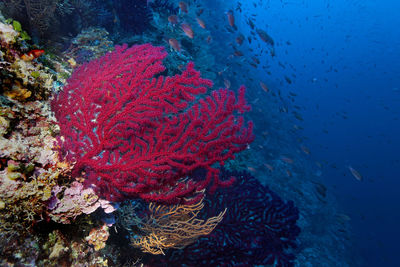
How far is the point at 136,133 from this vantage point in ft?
7.04

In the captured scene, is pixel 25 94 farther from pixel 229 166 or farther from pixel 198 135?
pixel 229 166

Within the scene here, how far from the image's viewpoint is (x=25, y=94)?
6.49 feet

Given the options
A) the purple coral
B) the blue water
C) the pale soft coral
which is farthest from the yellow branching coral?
the blue water

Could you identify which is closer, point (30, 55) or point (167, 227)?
point (30, 55)

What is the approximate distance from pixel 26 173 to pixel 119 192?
78cm

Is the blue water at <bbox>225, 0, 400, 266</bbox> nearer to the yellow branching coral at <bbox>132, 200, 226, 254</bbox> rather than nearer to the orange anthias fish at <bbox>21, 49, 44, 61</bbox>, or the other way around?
the yellow branching coral at <bbox>132, 200, 226, 254</bbox>

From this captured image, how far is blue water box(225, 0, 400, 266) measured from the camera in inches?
1093

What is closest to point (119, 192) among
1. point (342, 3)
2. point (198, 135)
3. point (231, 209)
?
point (198, 135)

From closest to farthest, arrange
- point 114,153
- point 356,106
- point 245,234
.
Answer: point 114,153 → point 245,234 → point 356,106

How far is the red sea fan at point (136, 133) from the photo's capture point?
6.56ft

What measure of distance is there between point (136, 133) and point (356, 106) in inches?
4283

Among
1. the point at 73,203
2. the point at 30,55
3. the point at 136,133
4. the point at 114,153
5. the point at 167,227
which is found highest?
the point at 30,55

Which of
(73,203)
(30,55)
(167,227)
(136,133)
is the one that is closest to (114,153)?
(136,133)

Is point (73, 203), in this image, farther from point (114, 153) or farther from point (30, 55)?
point (30, 55)
